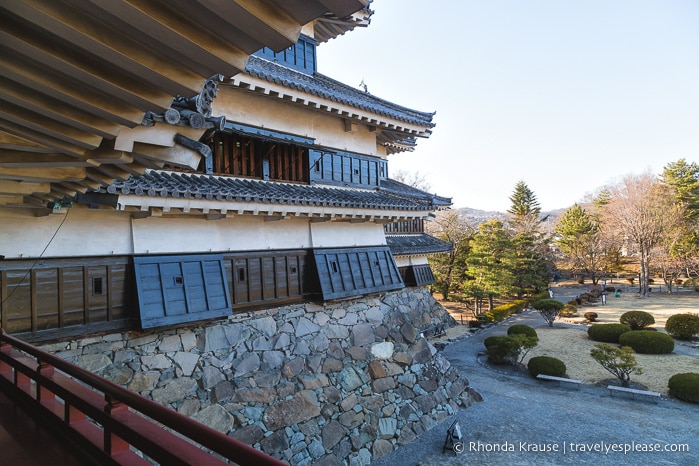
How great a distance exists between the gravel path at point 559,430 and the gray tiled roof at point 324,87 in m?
8.83

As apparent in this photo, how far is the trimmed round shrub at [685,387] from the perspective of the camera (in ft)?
40.9

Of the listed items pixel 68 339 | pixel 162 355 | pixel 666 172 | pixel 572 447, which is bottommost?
→ pixel 572 447

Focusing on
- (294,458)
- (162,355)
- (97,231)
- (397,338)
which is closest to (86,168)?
(97,231)

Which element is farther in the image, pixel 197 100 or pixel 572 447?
pixel 572 447

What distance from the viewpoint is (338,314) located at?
34.5 feet

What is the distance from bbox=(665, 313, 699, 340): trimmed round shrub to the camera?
64.8 ft

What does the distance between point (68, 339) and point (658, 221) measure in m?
41.9

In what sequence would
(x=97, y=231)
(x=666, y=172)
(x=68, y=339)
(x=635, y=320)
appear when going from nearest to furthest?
(x=68, y=339) → (x=97, y=231) → (x=635, y=320) → (x=666, y=172)

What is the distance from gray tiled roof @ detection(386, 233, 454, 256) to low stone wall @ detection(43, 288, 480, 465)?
6.31 metres

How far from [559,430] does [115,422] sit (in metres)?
11.3

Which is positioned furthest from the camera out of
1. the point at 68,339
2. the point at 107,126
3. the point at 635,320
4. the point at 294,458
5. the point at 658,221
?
the point at 658,221

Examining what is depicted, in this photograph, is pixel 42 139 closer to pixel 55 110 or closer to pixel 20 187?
pixel 55 110

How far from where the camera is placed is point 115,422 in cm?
275

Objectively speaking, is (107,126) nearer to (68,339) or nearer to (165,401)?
(68,339)
